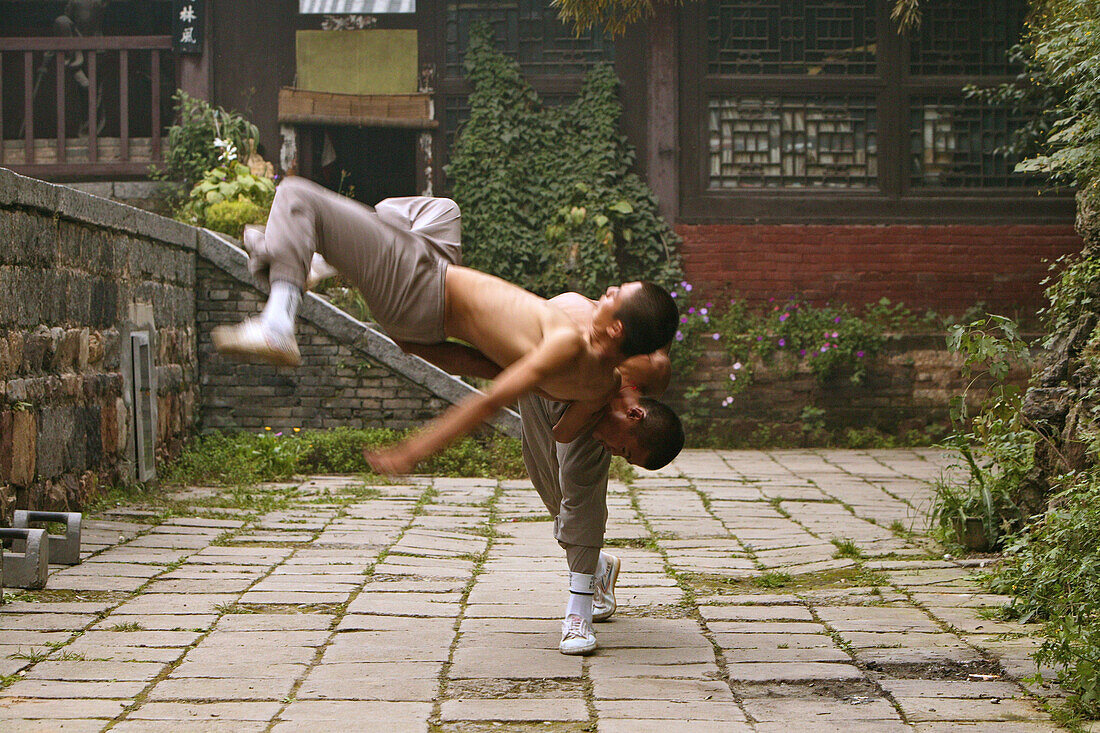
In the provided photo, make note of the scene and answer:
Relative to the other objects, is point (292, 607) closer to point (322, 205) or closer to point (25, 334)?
point (322, 205)

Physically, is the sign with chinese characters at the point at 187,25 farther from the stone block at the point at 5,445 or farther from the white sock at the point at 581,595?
the white sock at the point at 581,595

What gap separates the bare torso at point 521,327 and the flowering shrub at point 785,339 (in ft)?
23.4

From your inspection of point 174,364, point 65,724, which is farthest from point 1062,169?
point 174,364

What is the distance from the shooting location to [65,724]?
8.91ft

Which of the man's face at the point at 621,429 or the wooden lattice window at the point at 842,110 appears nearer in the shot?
the man's face at the point at 621,429

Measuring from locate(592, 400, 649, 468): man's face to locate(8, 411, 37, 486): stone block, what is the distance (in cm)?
317

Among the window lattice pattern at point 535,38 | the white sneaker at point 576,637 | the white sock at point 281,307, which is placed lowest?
the white sneaker at point 576,637

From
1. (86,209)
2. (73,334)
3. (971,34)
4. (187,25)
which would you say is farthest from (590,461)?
(971,34)

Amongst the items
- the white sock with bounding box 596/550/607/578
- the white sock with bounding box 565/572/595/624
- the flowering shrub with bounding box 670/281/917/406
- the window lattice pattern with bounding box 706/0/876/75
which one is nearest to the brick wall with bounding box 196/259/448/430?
the flowering shrub with bounding box 670/281/917/406

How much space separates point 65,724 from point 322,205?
5.19 ft

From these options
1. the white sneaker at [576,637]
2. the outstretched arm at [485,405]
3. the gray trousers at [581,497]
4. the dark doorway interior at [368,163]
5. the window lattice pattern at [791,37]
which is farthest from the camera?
the dark doorway interior at [368,163]

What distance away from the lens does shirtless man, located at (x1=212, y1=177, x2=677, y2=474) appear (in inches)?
123

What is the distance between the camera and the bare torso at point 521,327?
3.18 metres

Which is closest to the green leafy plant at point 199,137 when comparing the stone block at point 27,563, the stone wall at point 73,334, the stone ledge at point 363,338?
the stone ledge at point 363,338
